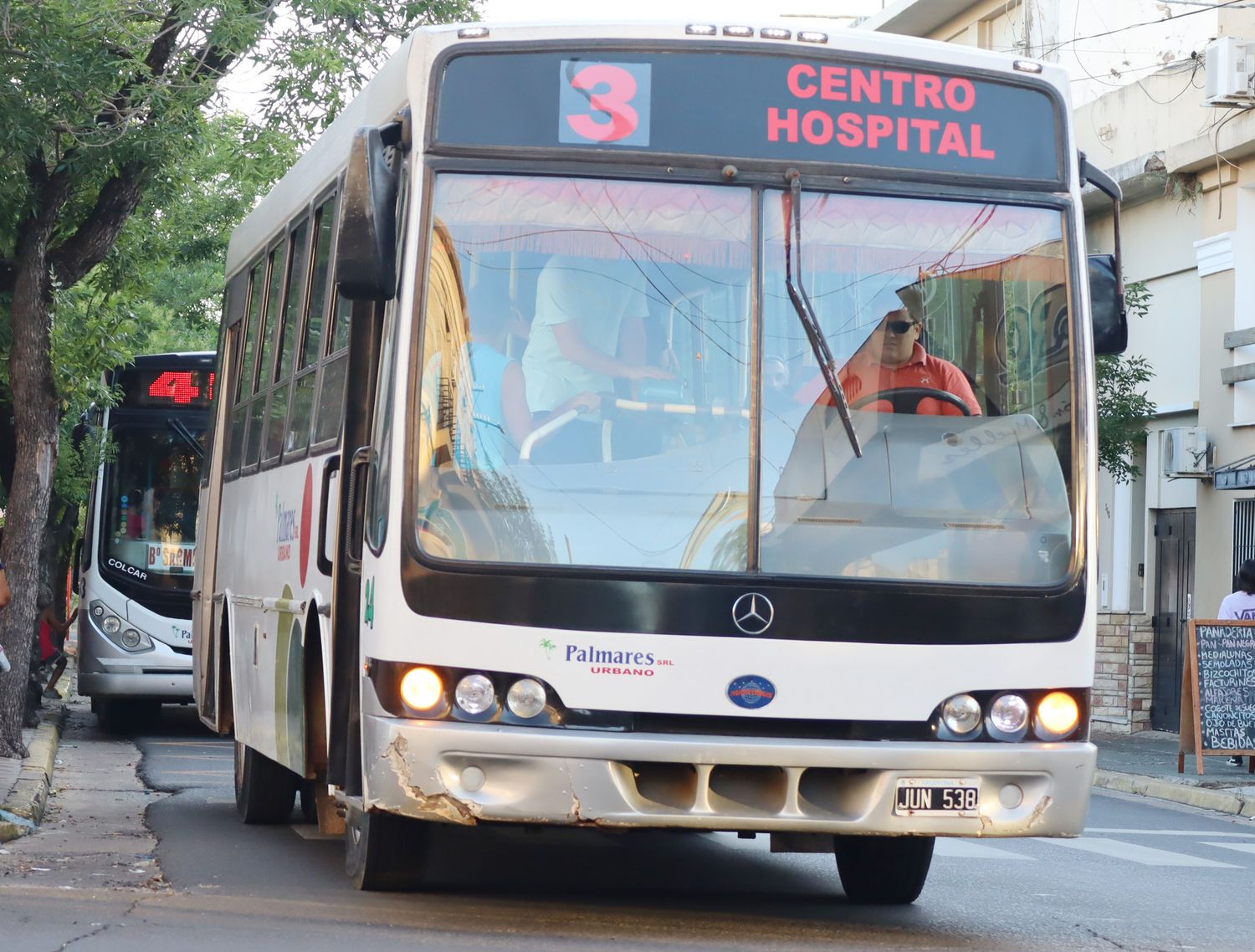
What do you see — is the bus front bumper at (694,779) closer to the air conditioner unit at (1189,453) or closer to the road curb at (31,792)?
the road curb at (31,792)

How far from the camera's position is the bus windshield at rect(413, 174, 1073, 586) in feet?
22.7

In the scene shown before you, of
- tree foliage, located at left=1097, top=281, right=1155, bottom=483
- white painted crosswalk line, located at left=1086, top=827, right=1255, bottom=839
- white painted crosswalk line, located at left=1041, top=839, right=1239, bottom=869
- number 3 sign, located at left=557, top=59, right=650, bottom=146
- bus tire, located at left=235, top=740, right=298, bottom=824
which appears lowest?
white painted crosswalk line, located at left=1086, top=827, right=1255, bottom=839

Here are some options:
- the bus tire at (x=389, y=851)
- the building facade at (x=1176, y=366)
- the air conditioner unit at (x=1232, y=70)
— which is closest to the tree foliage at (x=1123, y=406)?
the building facade at (x=1176, y=366)

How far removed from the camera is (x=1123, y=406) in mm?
22469

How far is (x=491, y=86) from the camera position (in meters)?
7.23

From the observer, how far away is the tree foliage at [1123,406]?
22.3 metres

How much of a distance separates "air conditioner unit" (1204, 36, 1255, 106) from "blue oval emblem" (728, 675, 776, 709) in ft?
51.8

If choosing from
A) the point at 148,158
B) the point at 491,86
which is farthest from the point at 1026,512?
the point at 148,158

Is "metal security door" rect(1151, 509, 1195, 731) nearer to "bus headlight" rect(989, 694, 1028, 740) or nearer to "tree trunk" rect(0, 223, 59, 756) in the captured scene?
"tree trunk" rect(0, 223, 59, 756)

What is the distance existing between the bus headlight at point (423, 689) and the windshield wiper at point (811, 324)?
153 centimetres

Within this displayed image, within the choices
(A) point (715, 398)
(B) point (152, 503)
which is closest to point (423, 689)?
(A) point (715, 398)

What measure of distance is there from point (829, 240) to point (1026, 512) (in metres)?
1.10

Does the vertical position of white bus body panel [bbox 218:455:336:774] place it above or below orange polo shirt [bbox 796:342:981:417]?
below

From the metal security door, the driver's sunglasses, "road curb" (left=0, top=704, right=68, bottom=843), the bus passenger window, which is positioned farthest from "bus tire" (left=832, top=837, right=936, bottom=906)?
the metal security door
